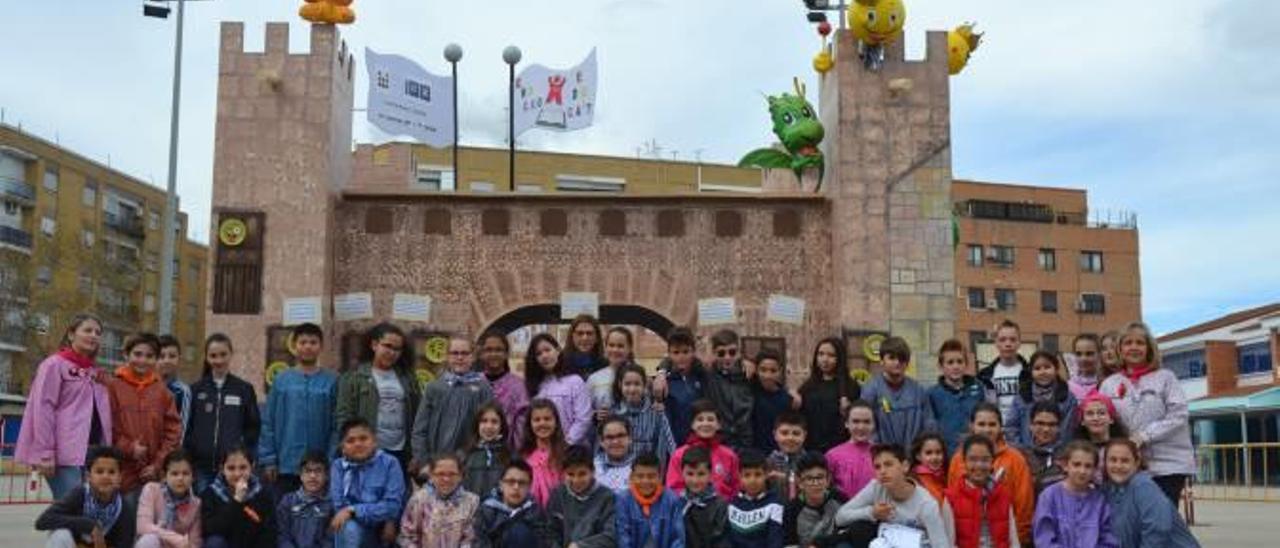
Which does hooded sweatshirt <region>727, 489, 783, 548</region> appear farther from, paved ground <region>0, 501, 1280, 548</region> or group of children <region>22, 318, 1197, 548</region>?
paved ground <region>0, 501, 1280, 548</region>

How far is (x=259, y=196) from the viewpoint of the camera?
13789 millimetres

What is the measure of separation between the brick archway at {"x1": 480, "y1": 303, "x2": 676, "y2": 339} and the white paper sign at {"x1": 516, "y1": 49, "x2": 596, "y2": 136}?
16.0 feet

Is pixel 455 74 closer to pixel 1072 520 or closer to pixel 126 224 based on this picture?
pixel 1072 520

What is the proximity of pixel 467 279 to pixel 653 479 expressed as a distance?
794 centimetres

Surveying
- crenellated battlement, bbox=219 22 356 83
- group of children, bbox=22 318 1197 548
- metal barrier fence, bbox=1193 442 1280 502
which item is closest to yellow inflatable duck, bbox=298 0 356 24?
crenellated battlement, bbox=219 22 356 83

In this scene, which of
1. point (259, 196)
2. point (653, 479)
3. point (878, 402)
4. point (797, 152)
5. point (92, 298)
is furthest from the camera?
point (92, 298)

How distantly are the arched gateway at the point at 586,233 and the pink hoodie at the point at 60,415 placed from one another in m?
6.35

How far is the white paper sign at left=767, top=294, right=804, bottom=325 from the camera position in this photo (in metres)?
14.0

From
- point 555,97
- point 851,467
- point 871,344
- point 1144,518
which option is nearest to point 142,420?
point 851,467

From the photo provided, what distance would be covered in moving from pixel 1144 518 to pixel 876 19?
870cm

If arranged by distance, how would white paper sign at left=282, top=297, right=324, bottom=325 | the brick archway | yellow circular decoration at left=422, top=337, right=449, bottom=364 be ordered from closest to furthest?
1. white paper sign at left=282, top=297, right=324, bottom=325
2. yellow circular decoration at left=422, top=337, right=449, bottom=364
3. the brick archway

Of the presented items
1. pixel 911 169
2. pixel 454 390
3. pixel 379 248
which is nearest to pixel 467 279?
pixel 379 248

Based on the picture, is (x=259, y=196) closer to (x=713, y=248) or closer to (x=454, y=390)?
(x=713, y=248)

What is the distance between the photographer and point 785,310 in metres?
14.0
